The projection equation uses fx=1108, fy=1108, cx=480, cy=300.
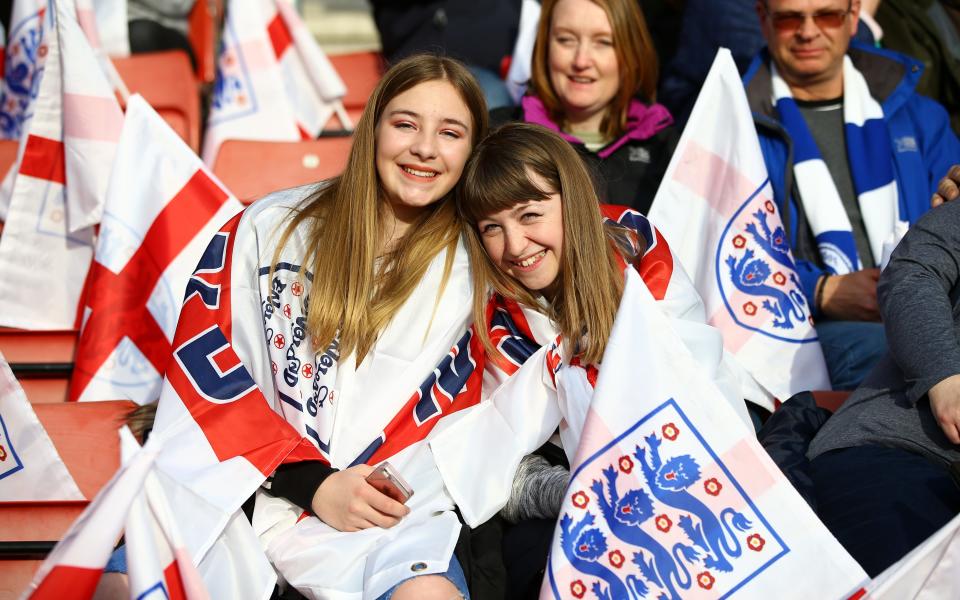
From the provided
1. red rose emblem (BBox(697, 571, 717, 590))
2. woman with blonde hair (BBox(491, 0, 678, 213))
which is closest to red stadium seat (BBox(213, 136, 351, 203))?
woman with blonde hair (BBox(491, 0, 678, 213))

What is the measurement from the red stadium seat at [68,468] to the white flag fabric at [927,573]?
74.8 inches

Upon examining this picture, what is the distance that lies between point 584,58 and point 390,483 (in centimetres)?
186

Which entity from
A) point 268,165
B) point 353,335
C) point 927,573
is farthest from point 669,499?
point 268,165

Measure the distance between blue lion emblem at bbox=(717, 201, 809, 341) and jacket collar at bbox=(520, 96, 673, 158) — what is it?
23.2 inches

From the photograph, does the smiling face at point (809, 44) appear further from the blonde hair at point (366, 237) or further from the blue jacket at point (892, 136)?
the blonde hair at point (366, 237)

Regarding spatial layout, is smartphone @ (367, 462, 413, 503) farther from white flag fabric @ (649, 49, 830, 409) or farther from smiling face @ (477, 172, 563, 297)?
white flag fabric @ (649, 49, 830, 409)

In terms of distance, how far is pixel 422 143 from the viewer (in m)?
2.94

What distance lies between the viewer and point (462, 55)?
4973 millimetres

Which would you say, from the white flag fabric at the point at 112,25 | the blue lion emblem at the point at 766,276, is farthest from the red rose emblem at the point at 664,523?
the white flag fabric at the point at 112,25

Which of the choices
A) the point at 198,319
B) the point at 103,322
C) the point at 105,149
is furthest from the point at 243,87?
the point at 198,319

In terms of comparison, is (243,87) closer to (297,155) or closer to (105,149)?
(297,155)

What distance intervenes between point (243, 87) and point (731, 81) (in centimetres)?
218

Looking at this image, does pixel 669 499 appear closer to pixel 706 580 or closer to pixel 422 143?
pixel 706 580

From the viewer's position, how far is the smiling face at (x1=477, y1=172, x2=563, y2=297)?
286 centimetres
